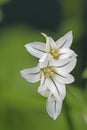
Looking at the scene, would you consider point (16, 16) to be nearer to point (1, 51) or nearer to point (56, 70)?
point (1, 51)

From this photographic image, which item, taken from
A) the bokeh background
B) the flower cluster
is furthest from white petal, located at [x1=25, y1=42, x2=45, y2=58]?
the bokeh background

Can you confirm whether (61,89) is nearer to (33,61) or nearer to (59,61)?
(59,61)

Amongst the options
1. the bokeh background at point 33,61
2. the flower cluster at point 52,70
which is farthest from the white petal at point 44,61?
the bokeh background at point 33,61

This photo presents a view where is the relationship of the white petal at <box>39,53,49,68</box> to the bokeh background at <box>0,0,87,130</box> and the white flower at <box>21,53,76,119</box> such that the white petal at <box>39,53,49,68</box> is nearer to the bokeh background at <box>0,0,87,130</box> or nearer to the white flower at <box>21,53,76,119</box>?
the white flower at <box>21,53,76,119</box>

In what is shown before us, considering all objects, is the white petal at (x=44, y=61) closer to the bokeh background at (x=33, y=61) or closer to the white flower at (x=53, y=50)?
the white flower at (x=53, y=50)

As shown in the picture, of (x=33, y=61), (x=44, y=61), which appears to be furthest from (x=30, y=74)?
(x=33, y=61)

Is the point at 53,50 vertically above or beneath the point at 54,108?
above
